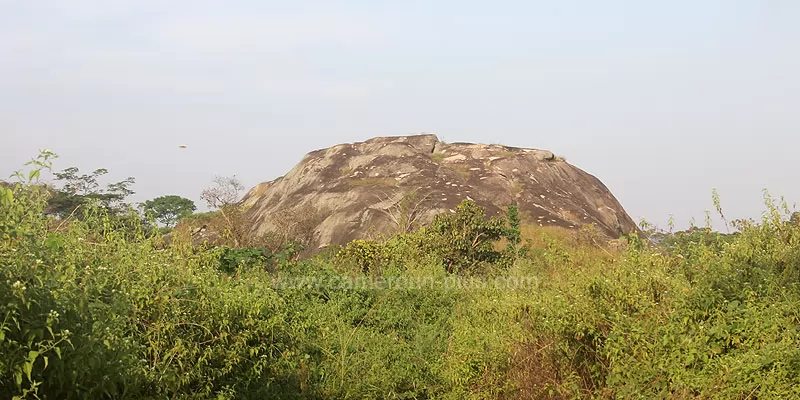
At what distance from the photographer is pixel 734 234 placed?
24.4 feet

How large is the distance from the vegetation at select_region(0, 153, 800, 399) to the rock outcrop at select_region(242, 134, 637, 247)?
496 inches

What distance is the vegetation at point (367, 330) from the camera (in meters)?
3.58

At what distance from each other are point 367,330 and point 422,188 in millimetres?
17478

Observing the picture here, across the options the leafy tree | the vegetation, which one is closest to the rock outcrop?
the leafy tree

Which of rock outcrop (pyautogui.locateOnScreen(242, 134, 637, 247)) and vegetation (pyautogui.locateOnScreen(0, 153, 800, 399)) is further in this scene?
rock outcrop (pyautogui.locateOnScreen(242, 134, 637, 247))

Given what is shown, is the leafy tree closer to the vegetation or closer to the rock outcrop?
the vegetation

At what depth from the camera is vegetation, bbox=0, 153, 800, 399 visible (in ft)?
11.7

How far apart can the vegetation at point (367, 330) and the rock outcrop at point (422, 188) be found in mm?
12607

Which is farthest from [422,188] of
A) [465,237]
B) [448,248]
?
[448,248]

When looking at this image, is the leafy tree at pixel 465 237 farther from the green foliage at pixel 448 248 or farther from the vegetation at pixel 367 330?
the vegetation at pixel 367 330

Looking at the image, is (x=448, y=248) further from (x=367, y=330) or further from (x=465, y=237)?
(x=367, y=330)

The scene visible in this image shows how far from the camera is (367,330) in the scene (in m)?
9.54

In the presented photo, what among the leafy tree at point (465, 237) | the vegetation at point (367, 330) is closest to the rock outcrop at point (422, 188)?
the leafy tree at point (465, 237)

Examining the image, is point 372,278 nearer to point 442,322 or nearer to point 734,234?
point 442,322
